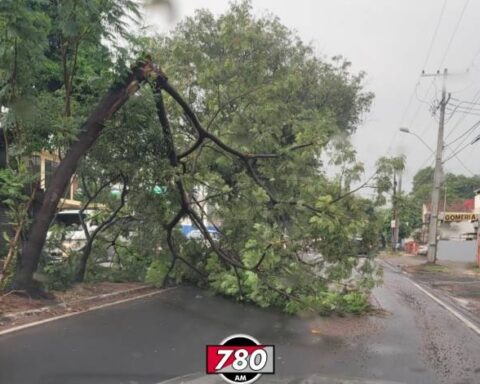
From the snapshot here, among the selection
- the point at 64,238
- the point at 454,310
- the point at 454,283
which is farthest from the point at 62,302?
the point at 454,283

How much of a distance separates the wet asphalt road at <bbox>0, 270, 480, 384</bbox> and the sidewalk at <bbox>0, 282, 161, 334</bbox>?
0.49m

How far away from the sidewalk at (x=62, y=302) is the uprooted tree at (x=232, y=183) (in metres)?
0.53

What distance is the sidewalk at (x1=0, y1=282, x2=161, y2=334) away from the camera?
30.7ft

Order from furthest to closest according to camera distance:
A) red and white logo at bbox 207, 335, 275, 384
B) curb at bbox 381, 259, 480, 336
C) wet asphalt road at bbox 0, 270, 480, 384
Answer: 1. curb at bbox 381, 259, 480, 336
2. wet asphalt road at bbox 0, 270, 480, 384
3. red and white logo at bbox 207, 335, 275, 384

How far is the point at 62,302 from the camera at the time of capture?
10898mm

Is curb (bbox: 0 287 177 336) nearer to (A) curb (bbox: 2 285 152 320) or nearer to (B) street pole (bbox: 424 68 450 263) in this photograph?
(A) curb (bbox: 2 285 152 320)

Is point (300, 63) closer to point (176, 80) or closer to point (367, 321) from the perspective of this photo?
point (176, 80)

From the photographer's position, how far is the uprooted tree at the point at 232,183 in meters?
11.1

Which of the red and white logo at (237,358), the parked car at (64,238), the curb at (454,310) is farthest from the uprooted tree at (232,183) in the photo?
the red and white logo at (237,358)

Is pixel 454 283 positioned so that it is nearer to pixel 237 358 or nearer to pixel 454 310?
pixel 454 310

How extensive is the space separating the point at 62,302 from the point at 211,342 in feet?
12.1

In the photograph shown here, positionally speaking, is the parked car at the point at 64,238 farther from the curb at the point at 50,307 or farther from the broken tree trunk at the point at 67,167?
the broken tree trunk at the point at 67,167

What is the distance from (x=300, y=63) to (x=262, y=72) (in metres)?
11.8

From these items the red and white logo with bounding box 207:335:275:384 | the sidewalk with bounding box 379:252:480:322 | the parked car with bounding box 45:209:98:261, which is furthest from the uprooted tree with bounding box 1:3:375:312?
the red and white logo with bounding box 207:335:275:384
